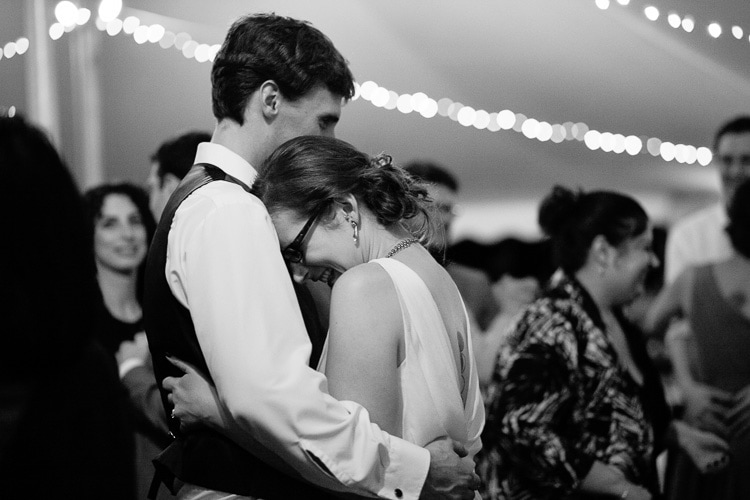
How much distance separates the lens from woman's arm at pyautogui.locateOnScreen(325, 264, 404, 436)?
1.63 metres

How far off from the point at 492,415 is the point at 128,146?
2.69 meters

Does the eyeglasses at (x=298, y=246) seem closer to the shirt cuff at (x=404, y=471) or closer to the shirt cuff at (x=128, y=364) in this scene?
the shirt cuff at (x=404, y=471)

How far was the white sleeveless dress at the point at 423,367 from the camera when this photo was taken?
1666 millimetres

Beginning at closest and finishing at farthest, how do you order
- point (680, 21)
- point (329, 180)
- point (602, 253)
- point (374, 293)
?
1. point (374, 293)
2. point (329, 180)
3. point (602, 253)
4. point (680, 21)

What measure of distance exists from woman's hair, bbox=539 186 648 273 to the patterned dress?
26 centimetres

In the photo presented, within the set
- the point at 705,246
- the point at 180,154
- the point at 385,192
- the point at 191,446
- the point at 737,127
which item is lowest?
the point at 191,446

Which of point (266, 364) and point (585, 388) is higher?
point (266, 364)

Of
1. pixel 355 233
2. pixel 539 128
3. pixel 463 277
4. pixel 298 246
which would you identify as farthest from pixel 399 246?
pixel 539 128

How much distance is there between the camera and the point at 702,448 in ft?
10.3

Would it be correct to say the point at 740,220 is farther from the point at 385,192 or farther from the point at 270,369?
the point at 270,369

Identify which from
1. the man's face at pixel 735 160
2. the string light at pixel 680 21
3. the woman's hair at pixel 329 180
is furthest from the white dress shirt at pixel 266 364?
the string light at pixel 680 21

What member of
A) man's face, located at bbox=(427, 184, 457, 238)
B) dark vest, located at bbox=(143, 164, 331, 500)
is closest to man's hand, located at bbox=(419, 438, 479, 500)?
dark vest, located at bbox=(143, 164, 331, 500)

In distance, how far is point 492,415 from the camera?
2.90 m

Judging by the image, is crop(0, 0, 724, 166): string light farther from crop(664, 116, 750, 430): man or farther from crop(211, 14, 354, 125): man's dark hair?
crop(211, 14, 354, 125): man's dark hair
